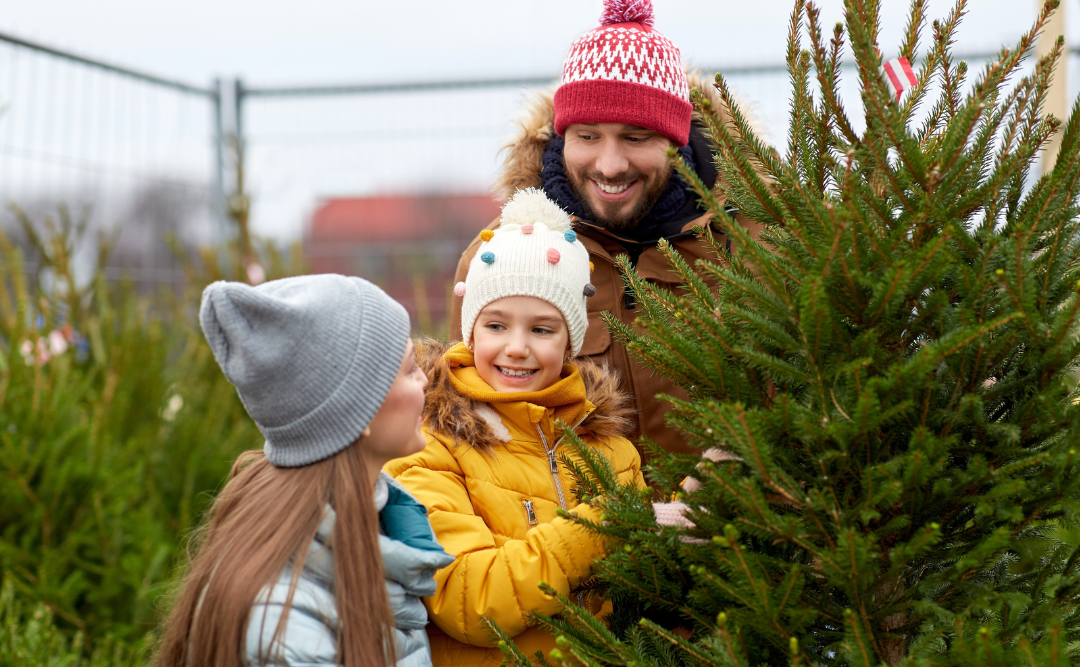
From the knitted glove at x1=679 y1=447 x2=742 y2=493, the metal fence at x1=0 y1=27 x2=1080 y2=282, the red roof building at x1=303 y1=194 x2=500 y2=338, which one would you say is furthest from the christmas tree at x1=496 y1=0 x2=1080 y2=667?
the red roof building at x1=303 y1=194 x2=500 y2=338

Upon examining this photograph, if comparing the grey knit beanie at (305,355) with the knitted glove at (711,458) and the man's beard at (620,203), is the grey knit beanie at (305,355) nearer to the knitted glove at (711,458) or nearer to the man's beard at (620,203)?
the knitted glove at (711,458)

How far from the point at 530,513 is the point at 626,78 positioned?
1336mm

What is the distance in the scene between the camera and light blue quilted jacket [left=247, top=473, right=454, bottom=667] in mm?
1562

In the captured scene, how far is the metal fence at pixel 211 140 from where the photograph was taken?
18.5 ft

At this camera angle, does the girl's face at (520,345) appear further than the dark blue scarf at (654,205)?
No

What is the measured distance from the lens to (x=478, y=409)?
2.17m

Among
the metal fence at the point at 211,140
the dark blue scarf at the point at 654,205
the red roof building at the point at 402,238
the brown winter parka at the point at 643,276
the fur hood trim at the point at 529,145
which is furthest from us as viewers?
the red roof building at the point at 402,238

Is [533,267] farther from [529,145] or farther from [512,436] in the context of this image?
[529,145]

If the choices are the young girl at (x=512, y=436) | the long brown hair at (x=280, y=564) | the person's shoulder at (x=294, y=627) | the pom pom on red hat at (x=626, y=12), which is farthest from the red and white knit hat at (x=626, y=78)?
the person's shoulder at (x=294, y=627)

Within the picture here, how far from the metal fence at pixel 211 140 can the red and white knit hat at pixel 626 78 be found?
10.3ft

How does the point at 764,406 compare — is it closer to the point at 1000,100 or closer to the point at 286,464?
the point at 1000,100

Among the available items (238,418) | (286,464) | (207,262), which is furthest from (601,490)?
(207,262)

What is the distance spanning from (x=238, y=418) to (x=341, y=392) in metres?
3.63

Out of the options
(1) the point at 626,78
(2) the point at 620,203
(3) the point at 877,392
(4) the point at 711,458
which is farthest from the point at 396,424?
(1) the point at 626,78
